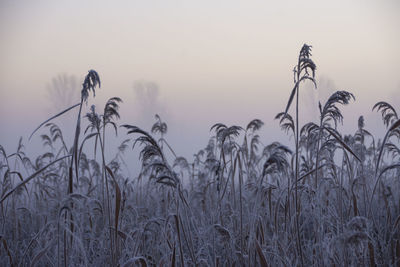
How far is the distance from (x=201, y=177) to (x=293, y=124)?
12.4 ft

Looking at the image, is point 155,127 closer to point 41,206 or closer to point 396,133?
point 41,206

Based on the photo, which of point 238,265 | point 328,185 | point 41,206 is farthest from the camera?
point 41,206

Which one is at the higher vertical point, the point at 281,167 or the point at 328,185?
the point at 328,185

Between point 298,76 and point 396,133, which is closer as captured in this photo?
point 298,76

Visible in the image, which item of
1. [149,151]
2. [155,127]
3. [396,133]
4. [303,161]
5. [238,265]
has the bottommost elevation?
[238,265]

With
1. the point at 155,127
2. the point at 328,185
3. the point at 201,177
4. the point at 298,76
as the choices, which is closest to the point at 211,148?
the point at 201,177

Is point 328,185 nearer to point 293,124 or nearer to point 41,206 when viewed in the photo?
point 293,124

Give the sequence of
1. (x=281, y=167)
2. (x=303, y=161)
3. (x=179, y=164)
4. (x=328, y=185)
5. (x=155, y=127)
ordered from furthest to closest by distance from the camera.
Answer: (x=179, y=164)
(x=155, y=127)
(x=328, y=185)
(x=303, y=161)
(x=281, y=167)

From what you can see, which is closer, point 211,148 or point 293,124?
point 293,124

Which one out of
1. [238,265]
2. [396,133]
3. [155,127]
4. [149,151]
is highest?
[155,127]

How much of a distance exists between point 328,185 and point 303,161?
0.79m

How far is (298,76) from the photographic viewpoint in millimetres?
2381

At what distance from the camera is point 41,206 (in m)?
6.49

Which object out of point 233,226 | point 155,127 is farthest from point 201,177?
point 233,226
